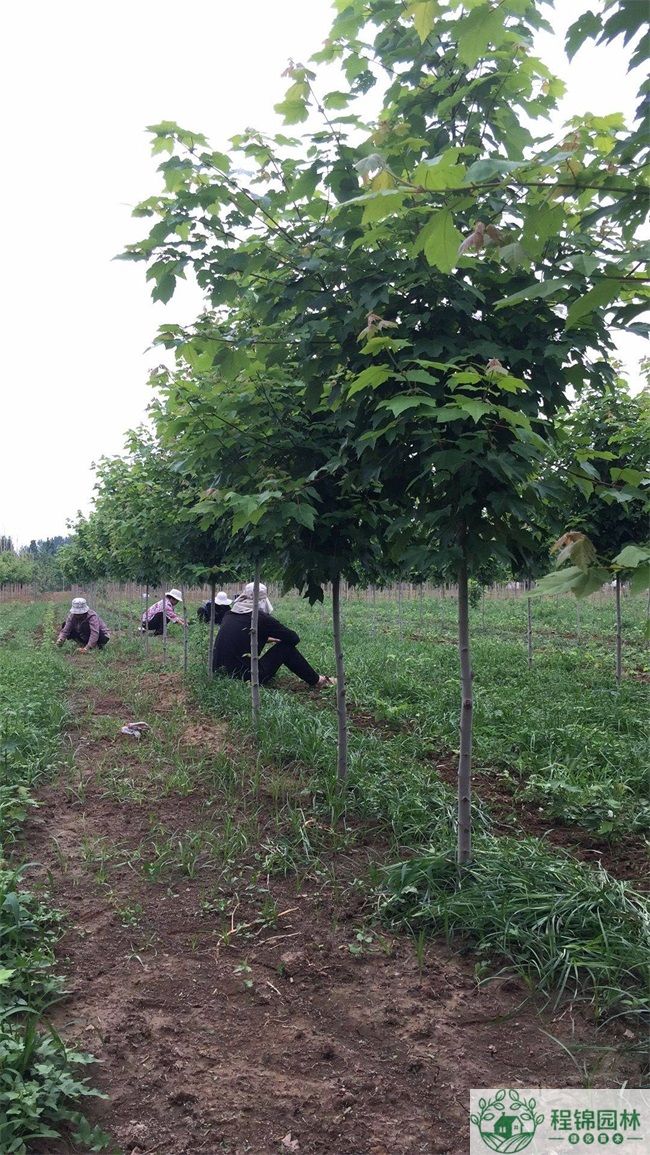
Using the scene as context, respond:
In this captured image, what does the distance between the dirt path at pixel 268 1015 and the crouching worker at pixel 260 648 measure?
14.1ft

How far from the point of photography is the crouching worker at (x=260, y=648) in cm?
861

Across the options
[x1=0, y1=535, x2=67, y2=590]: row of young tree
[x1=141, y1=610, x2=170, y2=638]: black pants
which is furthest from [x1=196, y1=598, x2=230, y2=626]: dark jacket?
[x1=0, y1=535, x2=67, y2=590]: row of young tree

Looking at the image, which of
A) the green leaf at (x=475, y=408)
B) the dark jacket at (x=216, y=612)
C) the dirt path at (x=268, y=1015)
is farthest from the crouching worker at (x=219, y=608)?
the green leaf at (x=475, y=408)

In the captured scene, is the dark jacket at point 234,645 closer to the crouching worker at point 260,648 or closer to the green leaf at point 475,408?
the crouching worker at point 260,648

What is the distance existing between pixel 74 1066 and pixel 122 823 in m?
2.32

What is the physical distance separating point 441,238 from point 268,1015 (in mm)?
2700

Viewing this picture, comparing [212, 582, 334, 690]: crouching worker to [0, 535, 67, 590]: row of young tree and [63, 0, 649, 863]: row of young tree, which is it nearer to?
[63, 0, 649, 863]: row of young tree

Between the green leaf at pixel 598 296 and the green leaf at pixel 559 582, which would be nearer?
the green leaf at pixel 559 582

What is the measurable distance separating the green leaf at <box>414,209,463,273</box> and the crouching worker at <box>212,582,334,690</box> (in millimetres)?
6966

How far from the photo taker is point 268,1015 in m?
2.73

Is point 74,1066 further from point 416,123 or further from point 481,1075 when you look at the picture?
Result: point 416,123

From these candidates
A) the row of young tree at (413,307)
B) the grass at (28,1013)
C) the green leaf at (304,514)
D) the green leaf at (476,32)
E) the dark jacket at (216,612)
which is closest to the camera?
the green leaf at (476,32)

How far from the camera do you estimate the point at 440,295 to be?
119 inches

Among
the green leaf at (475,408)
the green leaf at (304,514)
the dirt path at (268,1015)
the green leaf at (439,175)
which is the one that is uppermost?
the green leaf at (439,175)
